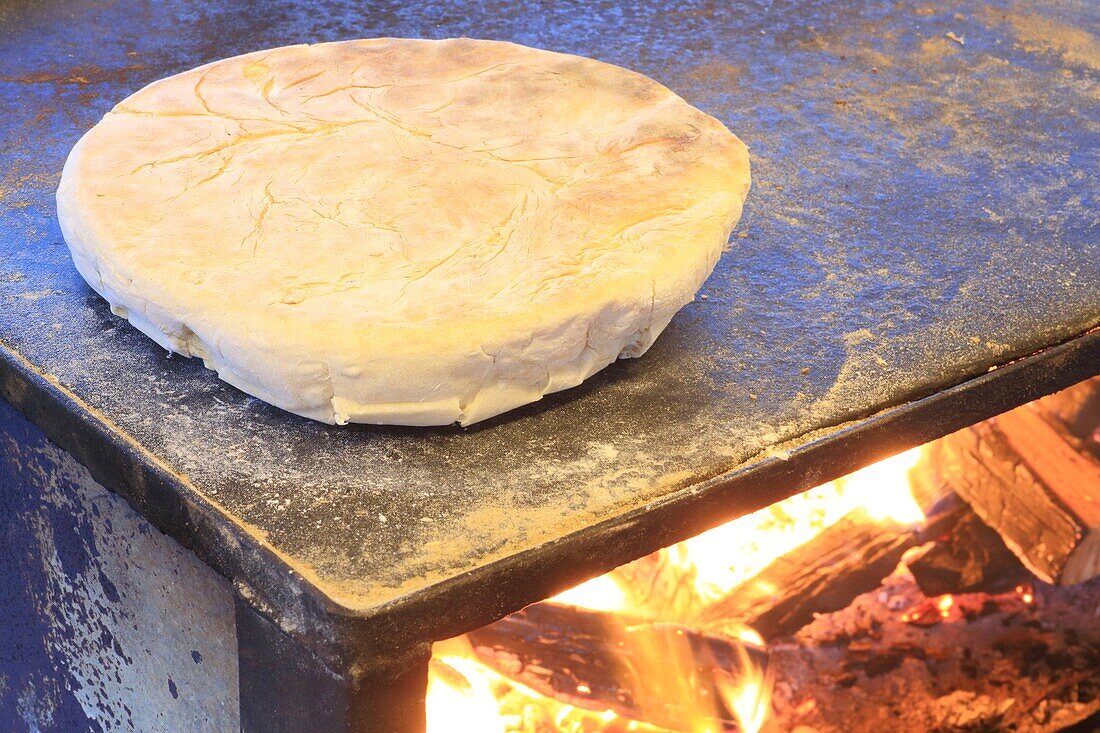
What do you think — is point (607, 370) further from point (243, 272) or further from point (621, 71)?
point (621, 71)

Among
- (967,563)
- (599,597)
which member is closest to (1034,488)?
(967,563)

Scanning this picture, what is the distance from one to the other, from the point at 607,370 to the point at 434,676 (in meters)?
0.82

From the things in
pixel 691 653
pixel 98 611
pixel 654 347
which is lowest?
pixel 691 653

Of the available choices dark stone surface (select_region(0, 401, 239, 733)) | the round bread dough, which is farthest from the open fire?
the round bread dough

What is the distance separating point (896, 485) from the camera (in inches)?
99.3

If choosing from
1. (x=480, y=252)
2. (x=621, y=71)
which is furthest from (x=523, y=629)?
(x=621, y=71)

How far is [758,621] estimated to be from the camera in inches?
89.4

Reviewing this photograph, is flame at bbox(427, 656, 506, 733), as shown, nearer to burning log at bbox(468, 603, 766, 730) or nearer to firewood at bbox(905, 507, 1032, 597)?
burning log at bbox(468, 603, 766, 730)

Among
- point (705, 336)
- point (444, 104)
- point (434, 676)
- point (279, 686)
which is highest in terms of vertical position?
point (444, 104)

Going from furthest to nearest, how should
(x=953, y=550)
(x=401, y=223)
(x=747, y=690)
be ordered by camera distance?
(x=953, y=550) < (x=747, y=690) < (x=401, y=223)

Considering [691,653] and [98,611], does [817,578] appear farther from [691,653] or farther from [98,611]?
[98,611]

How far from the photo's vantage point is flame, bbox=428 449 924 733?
205 centimetres

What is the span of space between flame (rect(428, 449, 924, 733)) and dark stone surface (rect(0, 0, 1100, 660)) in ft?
1.66

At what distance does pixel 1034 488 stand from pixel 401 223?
72.1 inches
